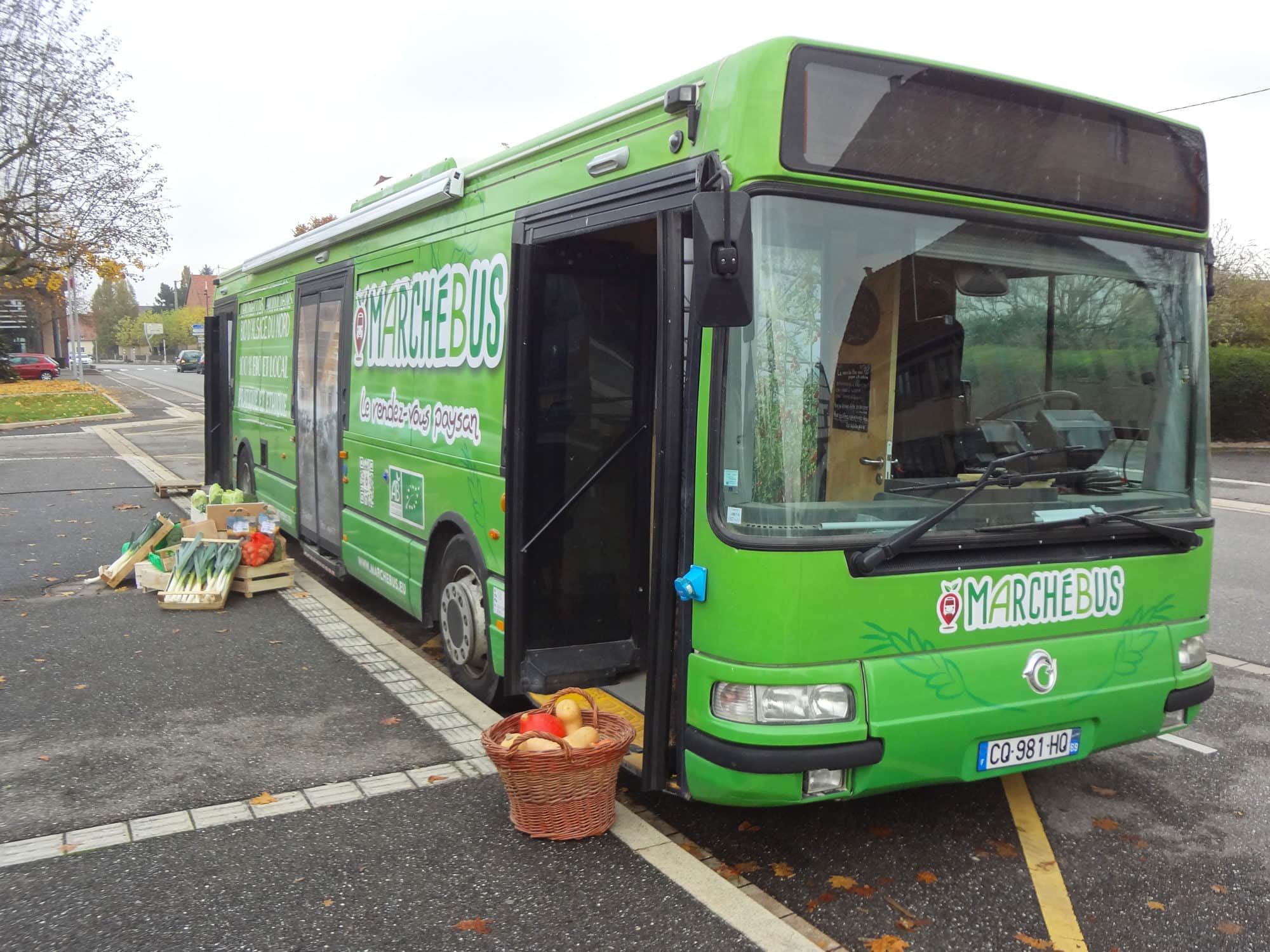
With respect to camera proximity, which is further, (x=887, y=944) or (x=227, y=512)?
(x=227, y=512)

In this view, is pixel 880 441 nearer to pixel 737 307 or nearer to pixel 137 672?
pixel 737 307

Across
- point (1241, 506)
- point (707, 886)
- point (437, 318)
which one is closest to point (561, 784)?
point (707, 886)

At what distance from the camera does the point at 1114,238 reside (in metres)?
3.90

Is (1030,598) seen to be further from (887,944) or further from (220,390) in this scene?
(220,390)

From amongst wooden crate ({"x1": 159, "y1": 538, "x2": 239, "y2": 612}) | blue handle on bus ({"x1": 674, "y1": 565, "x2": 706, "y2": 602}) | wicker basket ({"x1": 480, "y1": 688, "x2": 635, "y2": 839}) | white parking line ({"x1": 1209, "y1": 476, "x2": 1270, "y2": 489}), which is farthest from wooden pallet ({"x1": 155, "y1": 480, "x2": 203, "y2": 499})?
white parking line ({"x1": 1209, "y1": 476, "x2": 1270, "y2": 489})

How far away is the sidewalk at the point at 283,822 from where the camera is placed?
3.25m

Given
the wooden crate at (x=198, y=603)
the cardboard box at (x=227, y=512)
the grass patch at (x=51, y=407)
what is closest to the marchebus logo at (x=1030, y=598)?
the wooden crate at (x=198, y=603)

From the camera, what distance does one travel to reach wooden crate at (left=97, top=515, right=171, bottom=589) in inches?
312

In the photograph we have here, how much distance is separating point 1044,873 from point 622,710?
6.18ft

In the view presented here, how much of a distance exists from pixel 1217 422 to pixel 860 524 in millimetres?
23907

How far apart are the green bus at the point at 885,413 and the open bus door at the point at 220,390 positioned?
320 inches

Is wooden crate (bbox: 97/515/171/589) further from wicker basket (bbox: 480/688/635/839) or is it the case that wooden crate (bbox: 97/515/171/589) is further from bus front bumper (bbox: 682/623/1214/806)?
bus front bumper (bbox: 682/623/1214/806)

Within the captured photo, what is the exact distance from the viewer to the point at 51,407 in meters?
31.2

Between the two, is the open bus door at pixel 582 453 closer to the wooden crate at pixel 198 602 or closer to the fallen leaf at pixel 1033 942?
the fallen leaf at pixel 1033 942
